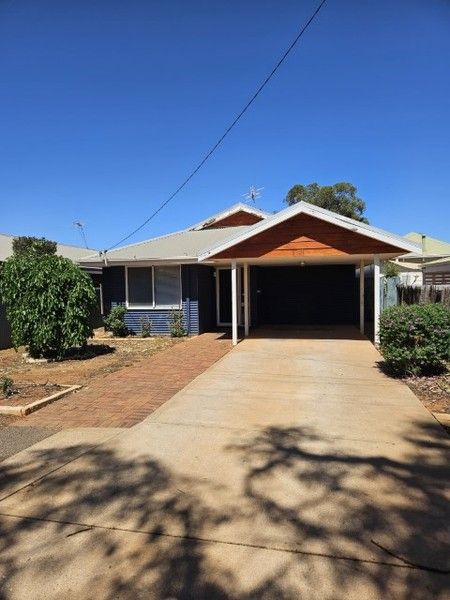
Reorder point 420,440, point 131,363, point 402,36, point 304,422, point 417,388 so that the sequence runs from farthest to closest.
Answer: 1. point 131,363
2. point 402,36
3. point 417,388
4. point 304,422
5. point 420,440

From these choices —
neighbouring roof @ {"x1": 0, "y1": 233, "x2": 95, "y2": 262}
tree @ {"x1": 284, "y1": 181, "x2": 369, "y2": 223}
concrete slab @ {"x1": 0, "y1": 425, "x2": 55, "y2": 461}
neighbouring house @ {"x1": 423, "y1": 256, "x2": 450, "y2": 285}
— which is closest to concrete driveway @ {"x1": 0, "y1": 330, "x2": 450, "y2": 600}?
concrete slab @ {"x1": 0, "y1": 425, "x2": 55, "y2": 461}

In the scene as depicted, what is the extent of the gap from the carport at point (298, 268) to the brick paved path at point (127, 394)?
2.53 m

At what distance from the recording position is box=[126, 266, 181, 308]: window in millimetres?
14219

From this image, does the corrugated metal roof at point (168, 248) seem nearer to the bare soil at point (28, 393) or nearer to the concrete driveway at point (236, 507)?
the bare soil at point (28, 393)

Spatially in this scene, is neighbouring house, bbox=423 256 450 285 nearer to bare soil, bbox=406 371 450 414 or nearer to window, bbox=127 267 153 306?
window, bbox=127 267 153 306

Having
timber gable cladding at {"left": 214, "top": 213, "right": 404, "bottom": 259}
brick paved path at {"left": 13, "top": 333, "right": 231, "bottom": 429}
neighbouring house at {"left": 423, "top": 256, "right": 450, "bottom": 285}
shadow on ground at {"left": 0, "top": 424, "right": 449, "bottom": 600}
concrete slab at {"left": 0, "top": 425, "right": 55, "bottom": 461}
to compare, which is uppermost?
timber gable cladding at {"left": 214, "top": 213, "right": 404, "bottom": 259}

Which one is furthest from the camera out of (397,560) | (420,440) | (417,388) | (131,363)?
(131,363)

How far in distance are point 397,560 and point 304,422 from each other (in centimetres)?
261

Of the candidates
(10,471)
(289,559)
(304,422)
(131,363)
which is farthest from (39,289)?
(289,559)

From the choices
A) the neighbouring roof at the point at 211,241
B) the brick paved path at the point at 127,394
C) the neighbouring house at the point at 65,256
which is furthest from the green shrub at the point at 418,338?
the neighbouring house at the point at 65,256

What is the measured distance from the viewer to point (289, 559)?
8.94 feet

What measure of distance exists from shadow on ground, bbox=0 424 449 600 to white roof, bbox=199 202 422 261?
678cm

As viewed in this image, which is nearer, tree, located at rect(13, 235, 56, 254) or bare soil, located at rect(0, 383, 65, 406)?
bare soil, located at rect(0, 383, 65, 406)

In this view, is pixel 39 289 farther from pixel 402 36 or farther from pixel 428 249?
pixel 428 249
